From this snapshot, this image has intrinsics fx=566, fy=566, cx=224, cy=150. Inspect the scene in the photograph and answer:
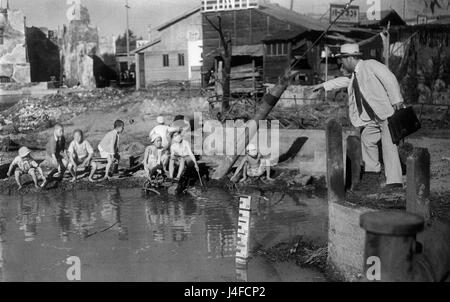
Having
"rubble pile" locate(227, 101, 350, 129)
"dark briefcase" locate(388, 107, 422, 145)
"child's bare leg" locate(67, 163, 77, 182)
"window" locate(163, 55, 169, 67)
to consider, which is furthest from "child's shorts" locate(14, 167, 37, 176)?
"window" locate(163, 55, 169, 67)

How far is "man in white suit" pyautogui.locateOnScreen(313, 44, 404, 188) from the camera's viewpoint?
6902 millimetres

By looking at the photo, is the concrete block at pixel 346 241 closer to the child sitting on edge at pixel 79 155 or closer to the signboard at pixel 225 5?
the child sitting on edge at pixel 79 155

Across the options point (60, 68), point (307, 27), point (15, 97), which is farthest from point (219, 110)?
point (60, 68)

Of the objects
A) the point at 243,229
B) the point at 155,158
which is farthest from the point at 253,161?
the point at 243,229

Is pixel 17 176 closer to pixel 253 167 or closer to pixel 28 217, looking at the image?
pixel 28 217

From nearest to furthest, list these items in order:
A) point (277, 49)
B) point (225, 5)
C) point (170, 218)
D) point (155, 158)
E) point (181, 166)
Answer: point (170, 218)
point (181, 166)
point (155, 158)
point (277, 49)
point (225, 5)

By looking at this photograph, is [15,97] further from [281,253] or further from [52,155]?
[281,253]

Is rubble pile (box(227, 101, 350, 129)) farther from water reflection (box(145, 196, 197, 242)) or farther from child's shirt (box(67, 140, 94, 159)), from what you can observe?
water reflection (box(145, 196, 197, 242))

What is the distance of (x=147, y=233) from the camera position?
29.7 ft

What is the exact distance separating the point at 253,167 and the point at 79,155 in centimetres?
397

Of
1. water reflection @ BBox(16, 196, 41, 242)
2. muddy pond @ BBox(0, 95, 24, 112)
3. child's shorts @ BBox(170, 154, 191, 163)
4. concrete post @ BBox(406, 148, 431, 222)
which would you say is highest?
muddy pond @ BBox(0, 95, 24, 112)

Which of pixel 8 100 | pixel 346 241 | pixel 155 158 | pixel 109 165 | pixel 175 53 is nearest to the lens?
pixel 346 241

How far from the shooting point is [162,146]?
40.9 feet

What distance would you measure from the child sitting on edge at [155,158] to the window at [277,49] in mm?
21842
